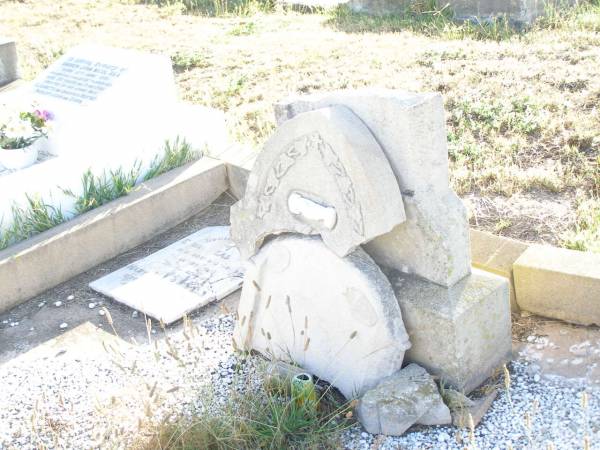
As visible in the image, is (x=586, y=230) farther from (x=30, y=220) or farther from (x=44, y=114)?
(x=44, y=114)

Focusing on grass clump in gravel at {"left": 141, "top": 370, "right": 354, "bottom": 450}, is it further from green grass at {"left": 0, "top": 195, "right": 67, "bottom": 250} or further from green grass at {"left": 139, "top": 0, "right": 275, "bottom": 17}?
green grass at {"left": 139, "top": 0, "right": 275, "bottom": 17}

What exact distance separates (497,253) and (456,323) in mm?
938

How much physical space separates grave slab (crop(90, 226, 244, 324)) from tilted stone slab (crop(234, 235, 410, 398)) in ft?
2.66

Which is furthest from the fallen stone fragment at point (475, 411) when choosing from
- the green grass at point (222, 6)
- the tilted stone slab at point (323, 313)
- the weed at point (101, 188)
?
the green grass at point (222, 6)

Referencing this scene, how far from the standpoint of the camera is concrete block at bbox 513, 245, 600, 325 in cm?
396

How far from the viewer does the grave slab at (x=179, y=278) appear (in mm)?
A: 4934

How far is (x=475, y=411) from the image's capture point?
3.57 m

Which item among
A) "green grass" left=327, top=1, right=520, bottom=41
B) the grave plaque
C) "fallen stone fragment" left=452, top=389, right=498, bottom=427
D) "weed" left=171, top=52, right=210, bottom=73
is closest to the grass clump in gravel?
"fallen stone fragment" left=452, top=389, right=498, bottom=427

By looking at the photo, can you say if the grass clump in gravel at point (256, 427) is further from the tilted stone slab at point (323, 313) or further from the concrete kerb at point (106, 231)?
the concrete kerb at point (106, 231)

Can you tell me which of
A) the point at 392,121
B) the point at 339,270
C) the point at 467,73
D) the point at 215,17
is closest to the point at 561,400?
the point at 339,270

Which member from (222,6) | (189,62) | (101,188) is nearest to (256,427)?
(101,188)

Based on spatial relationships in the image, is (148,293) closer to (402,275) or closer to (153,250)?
(153,250)

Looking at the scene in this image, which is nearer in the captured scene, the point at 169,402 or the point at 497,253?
the point at 169,402

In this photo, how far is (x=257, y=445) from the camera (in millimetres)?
3438
